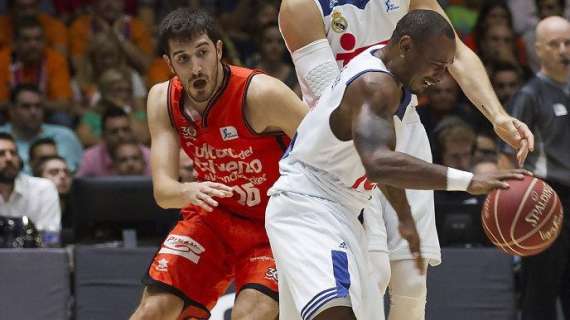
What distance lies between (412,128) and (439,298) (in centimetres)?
208

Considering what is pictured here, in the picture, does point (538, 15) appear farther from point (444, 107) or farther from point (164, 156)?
point (164, 156)

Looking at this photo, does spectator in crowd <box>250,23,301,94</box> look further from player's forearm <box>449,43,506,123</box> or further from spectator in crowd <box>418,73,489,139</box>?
Answer: player's forearm <box>449,43,506,123</box>

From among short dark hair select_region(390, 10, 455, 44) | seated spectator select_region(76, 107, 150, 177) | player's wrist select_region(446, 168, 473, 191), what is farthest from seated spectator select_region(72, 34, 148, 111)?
player's wrist select_region(446, 168, 473, 191)

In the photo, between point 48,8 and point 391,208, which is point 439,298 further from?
point 48,8

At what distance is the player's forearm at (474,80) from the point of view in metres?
5.57

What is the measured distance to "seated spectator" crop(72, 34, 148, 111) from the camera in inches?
411

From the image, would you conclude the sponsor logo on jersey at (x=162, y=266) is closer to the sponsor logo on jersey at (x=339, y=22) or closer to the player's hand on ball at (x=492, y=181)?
the sponsor logo on jersey at (x=339, y=22)

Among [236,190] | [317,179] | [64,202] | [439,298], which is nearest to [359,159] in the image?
[317,179]

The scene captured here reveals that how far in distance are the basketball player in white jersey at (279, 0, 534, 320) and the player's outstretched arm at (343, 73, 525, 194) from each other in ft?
2.61

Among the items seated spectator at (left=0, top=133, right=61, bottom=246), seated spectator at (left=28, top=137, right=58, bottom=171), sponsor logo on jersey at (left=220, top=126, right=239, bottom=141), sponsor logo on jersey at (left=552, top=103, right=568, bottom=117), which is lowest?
seated spectator at (left=0, top=133, right=61, bottom=246)

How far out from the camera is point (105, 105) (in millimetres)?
9961

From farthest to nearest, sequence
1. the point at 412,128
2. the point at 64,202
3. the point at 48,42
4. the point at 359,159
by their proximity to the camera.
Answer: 1. the point at 48,42
2. the point at 64,202
3. the point at 412,128
4. the point at 359,159

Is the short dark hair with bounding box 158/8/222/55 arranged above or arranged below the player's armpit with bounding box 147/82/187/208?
above

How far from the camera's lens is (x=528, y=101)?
25.0 ft
